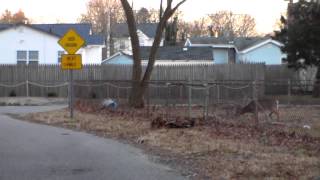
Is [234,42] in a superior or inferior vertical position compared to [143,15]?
inferior

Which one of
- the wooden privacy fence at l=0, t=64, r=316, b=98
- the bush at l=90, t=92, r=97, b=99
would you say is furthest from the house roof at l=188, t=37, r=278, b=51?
the bush at l=90, t=92, r=97, b=99

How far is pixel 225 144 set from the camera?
48.4 ft

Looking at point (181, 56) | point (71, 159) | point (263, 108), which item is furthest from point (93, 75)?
point (71, 159)

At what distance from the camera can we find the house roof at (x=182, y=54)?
60906 millimetres

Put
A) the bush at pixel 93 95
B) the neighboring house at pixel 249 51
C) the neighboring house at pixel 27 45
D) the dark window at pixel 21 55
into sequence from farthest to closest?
1. the neighboring house at pixel 249 51
2. the dark window at pixel 21 55
3. the neighboring house at pixel 27 45
4. the bush at pixel 93 95

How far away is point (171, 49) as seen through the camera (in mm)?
63688

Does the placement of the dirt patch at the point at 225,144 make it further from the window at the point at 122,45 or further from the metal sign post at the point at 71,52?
the window at the point at 122,45

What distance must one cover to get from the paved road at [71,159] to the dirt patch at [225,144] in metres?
0.67

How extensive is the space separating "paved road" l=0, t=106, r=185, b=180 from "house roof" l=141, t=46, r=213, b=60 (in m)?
42.2

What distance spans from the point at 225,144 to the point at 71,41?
11.5 meters

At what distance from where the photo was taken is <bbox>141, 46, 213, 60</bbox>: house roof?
200 feet

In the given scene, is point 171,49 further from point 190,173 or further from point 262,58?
point 190,173

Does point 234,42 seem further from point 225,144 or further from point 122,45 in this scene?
point 225,144

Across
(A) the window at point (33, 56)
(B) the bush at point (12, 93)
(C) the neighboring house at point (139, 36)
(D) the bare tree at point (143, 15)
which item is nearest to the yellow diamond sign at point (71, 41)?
(B) the bush at point (12, 93)
